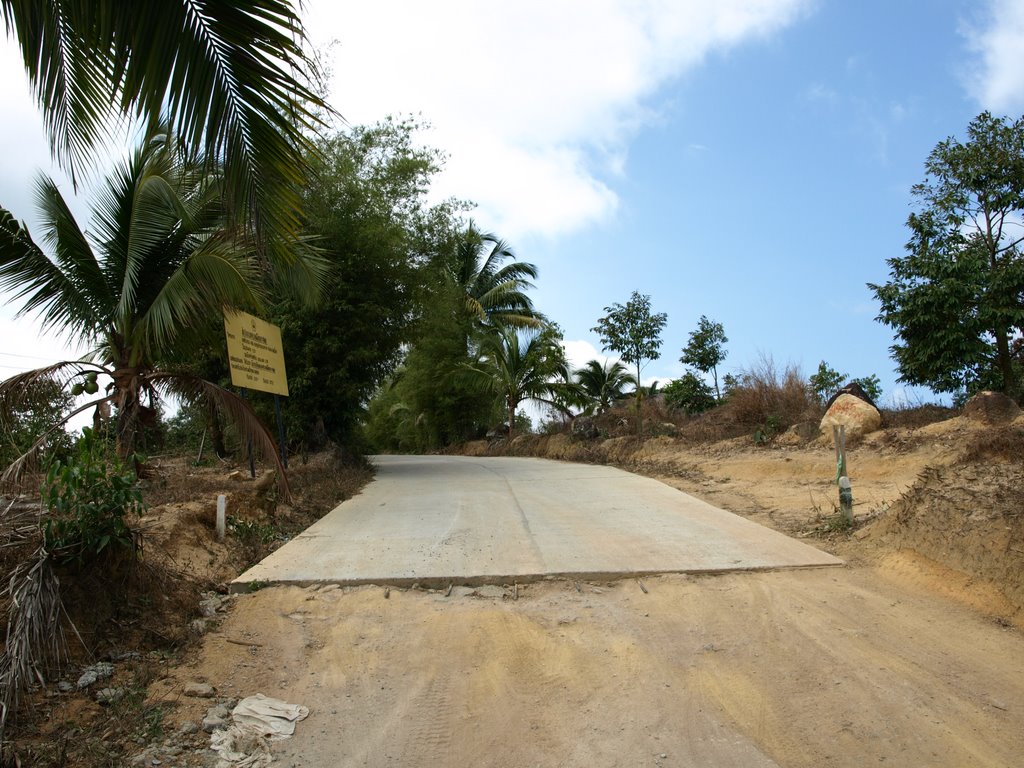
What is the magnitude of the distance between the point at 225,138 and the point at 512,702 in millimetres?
3300

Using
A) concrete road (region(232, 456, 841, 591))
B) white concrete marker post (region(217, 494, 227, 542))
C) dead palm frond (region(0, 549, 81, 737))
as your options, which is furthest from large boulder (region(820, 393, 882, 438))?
dead palm frond (region(0, 549, 81, 737))

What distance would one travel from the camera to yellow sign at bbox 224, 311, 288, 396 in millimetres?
9938

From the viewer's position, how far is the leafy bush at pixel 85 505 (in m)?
3.94

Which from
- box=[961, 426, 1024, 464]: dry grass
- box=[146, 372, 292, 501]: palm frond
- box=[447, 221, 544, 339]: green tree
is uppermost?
box=[447, 221, 544, 339]: green tree

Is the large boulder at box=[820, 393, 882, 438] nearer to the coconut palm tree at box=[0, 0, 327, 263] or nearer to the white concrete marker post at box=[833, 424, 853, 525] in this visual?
the white concrete marker post at box=[833, 424, 853, 525]

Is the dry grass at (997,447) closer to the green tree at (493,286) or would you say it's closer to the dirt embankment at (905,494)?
the dirt embankment at (905,494)

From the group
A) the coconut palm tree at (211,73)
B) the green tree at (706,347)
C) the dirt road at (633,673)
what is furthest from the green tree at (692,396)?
the coconut palm tree at (211,73)

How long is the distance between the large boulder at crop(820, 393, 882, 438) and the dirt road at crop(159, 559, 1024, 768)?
26.2 ft

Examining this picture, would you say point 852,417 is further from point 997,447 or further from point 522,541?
point 522,541

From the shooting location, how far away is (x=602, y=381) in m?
30.9

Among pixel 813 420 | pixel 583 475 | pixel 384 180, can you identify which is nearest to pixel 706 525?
pixel 583 475

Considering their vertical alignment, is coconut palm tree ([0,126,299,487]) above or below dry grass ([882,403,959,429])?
A: above

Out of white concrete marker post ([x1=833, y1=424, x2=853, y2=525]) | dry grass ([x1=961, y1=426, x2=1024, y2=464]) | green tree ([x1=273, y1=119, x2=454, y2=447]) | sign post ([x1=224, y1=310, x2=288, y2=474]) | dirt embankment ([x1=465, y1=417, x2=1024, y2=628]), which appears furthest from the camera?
green tree ([x1=273, y1=119, x2=454, y2=447])

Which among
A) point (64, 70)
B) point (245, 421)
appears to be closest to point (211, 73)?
point (64, 70)
